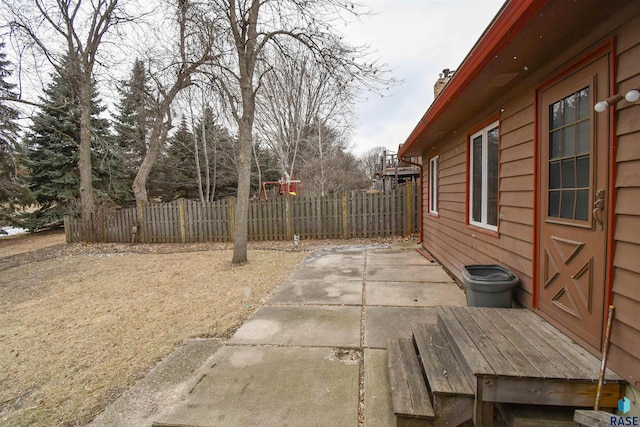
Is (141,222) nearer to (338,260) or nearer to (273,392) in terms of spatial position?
(338,260)

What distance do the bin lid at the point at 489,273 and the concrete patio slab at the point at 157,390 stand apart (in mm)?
2559

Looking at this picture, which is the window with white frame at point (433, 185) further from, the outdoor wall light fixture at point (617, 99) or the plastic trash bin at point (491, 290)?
the outdoor wall light fixture at point (617, 99)

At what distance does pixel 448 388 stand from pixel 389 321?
143 cm

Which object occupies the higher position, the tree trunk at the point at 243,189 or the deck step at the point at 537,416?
the tree trunk at the point at 243,189

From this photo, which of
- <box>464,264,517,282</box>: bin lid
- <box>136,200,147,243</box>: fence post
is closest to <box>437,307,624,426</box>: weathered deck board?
<box>464,264,517,282</box>: bin lid

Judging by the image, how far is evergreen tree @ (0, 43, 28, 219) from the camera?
28.5 ft

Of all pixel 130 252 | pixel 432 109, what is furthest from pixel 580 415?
pixel 130 252

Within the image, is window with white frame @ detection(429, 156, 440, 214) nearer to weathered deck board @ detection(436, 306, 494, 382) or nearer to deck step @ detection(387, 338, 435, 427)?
weathered deck board @ detection(436, 306, 494, 382)

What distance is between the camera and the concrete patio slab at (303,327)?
9.04 ft

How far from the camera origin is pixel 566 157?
214cm

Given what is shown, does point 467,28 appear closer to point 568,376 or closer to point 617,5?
point 617,5

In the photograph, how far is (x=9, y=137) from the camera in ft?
29.8

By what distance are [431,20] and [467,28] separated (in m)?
0.85

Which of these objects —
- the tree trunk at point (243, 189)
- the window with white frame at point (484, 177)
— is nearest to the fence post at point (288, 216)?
the tree trunk at point (243, 189)
